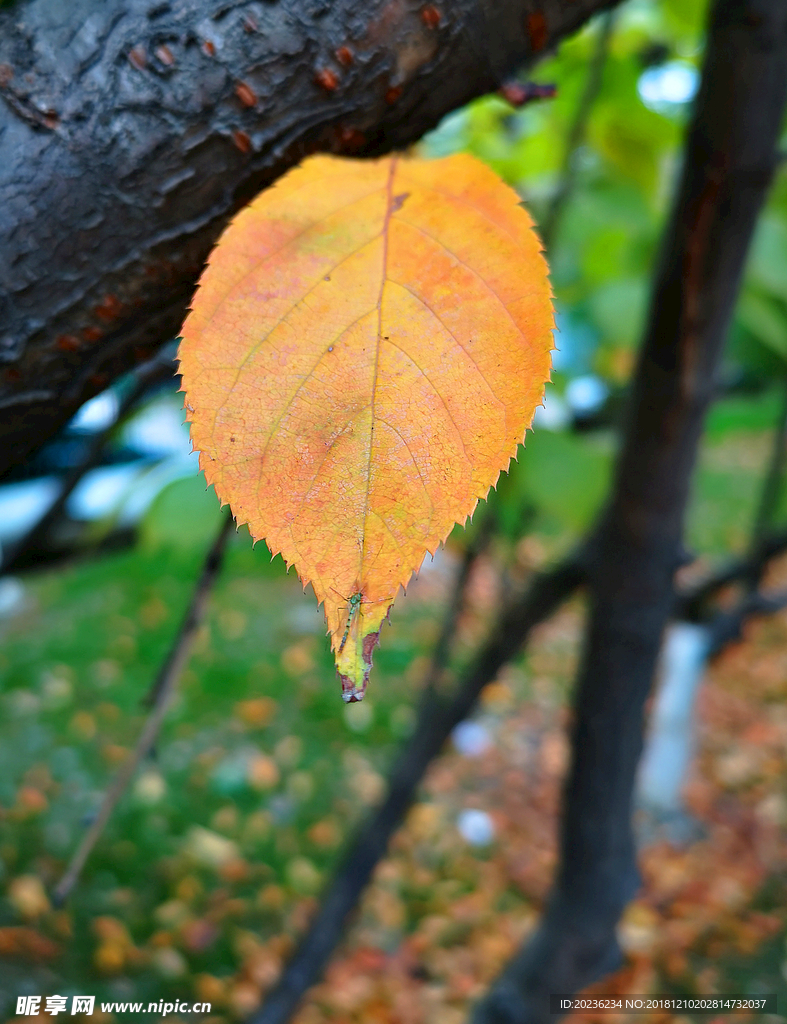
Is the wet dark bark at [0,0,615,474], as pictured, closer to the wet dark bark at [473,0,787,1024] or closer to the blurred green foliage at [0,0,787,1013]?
the blurred green foliage at [0,0,787,1013]

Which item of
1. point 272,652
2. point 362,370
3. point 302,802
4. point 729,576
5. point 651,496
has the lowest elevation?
point 362,370

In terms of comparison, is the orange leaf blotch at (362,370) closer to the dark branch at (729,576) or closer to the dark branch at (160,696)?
the dark branch at (160,696)

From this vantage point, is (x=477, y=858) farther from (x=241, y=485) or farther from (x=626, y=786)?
(x=241, y=485)

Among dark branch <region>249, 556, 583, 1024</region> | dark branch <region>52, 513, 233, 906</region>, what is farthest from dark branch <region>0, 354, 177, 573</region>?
dark branch <region>249, 556, 583, 1024</region>

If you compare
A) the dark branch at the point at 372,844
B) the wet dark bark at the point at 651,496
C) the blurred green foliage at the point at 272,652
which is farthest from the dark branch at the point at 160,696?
the dark branch at the point at 372,844

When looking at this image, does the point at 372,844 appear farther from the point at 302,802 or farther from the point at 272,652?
the point at 272,652

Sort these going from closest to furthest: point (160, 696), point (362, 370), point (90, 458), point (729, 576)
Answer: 1. point (362, 370)
2. point (160, 696)
3. point (90, 458)
4. point (729, 576)

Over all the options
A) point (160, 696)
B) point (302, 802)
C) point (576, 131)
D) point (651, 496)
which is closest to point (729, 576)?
point (651, 496)

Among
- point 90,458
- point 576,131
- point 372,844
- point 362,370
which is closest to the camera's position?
point 362,370
